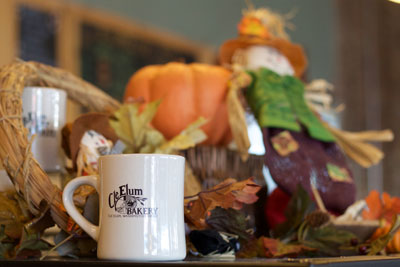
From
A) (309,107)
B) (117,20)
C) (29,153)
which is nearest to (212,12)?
(117,20)

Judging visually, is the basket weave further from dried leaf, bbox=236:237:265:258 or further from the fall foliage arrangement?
dried leaf, bbox=236:237:265:258

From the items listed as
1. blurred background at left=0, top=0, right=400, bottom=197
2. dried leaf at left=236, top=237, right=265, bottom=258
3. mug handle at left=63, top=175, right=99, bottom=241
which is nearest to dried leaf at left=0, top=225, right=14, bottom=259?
mug handle at left=63, top=175, right=99, bottom=241

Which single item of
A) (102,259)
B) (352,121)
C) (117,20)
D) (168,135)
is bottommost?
(102,259)

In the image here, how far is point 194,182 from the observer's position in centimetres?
73

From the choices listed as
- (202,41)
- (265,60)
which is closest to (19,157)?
(265,60)

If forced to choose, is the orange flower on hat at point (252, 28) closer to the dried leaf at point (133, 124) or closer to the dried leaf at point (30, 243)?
the dried leaf at point (133, 124)

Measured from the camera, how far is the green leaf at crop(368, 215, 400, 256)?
61 cm

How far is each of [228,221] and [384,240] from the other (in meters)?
0.17

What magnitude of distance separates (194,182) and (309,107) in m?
0.27

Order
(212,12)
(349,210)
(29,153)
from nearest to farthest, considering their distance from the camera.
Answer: (29,153), (349,210), (212,12)

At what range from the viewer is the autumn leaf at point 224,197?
54cm

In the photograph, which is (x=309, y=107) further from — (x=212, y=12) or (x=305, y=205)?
(x=212, y=12)

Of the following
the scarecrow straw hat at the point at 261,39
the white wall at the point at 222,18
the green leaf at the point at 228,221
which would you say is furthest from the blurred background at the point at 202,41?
the green leaf at the point at 228,221

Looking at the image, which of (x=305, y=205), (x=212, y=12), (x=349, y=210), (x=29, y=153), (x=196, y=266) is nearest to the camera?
(x=196, y=266)
